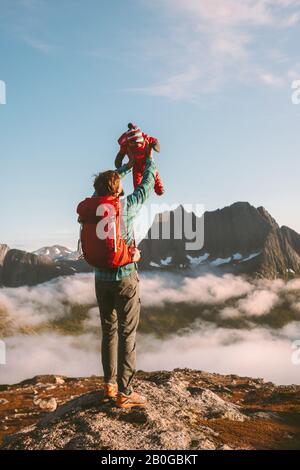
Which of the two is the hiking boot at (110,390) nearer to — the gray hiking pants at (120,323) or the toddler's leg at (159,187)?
the gray hiking pants at (120,323)

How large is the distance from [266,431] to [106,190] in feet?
22.8

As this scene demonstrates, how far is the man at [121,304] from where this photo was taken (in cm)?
918

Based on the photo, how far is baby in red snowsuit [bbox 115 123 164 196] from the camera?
10672mm

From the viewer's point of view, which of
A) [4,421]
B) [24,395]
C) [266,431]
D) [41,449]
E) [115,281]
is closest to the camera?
[41,449]

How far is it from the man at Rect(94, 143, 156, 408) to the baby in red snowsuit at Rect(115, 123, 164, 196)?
28.6 inches

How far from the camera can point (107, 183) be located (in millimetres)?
9000

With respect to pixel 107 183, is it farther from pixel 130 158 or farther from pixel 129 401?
pixel 129 401

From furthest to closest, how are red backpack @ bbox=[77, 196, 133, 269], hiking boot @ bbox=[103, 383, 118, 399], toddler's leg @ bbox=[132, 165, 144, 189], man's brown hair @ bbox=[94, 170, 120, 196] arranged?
toddler's leg @ bbox=[132, 165, 144, 189], hiking boot @ bbox=[103, 383, 118, 399], man's brown hair @ bbox=[94, 170, 120, 196], red backpack @ bbox=[77, 196, 133, 269]

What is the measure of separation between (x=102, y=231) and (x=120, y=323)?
225 centimetres

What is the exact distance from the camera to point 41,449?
28.3ft

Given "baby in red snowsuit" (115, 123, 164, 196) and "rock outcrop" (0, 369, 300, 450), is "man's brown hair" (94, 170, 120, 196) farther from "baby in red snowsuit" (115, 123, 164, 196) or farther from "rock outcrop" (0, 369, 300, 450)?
"rock outcrop" (0, 369, 300, 450)

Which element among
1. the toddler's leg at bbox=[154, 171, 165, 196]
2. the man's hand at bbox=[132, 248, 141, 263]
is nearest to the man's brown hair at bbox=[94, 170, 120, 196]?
the man's hand at bbox=[132, 248, 141, 263]
